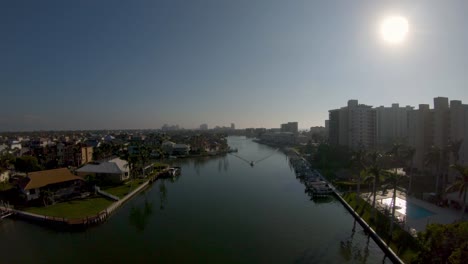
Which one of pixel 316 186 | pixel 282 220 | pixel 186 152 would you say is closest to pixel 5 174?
pixel 282 220

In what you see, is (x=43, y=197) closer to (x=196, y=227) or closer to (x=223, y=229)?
(x=196, y=227)

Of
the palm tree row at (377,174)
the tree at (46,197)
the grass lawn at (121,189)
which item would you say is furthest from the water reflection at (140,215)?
the palm tree row at (377,174)

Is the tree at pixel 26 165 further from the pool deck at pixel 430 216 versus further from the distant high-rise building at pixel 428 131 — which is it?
the distant high-rise building at pixel 428 131

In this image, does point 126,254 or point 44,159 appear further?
point 44,159

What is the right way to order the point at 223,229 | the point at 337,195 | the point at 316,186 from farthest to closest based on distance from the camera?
the point at 316,186 < the point at 337,195 < the point at 223,229

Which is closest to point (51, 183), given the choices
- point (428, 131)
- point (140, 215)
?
point (140, 215)

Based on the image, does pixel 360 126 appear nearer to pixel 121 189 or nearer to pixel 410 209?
pixel 410 209
